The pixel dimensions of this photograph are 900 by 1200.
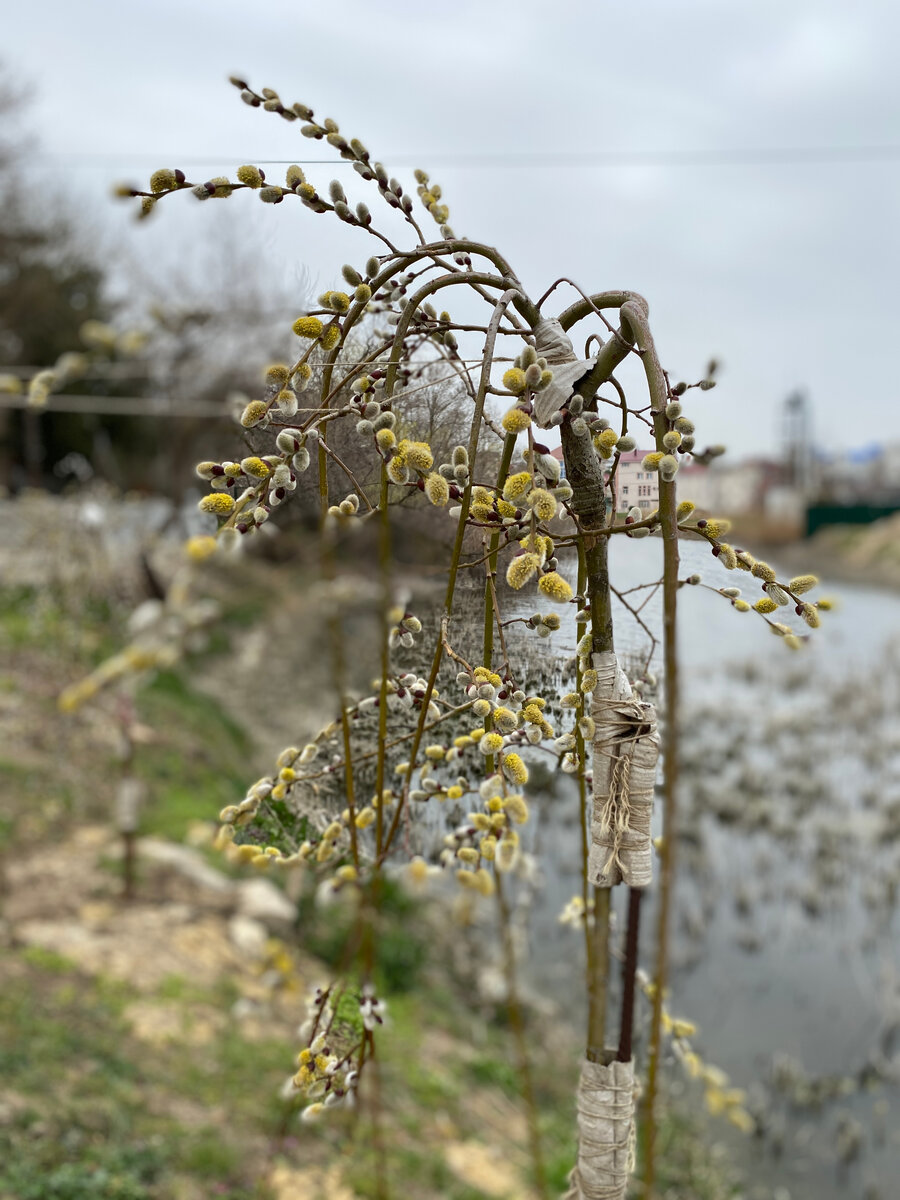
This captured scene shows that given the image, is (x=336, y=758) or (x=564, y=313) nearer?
(x=564, y=313)

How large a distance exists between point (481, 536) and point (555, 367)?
219 mm

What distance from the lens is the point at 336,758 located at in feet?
3.43

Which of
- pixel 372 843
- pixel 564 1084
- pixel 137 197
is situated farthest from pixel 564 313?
pixel 564 1084

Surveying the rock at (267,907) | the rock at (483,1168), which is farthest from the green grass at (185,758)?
the rock at (483,1168)

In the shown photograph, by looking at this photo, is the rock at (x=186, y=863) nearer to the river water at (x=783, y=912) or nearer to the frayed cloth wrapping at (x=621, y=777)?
the river water at (x=783, y=912)

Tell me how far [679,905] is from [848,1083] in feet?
5.03

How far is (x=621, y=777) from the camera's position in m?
0.89

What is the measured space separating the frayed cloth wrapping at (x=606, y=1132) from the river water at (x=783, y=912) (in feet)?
1.42

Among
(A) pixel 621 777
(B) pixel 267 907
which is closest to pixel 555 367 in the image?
(A) pixel 621 777

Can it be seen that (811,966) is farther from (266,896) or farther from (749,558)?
(749,558)

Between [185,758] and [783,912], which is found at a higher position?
[185,758]

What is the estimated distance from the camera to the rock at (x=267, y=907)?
4.43 meters

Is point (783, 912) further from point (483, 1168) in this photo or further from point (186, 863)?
point (186, 863)

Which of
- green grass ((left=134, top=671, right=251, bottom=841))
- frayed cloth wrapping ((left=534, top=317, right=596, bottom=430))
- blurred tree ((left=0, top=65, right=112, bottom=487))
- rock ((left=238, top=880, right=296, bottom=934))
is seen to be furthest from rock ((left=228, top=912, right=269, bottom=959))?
blurred tree ((left=0, top=65, right=112, bottom=487))
